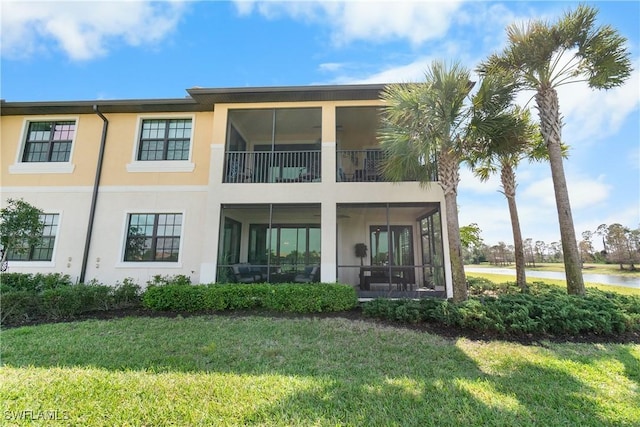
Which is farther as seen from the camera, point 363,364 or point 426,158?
point 426,158

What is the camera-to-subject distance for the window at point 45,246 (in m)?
9.42

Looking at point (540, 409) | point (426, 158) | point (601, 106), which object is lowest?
point (540, 409)

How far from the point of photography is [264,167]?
10.5 m

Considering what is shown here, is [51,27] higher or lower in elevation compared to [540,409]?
higher

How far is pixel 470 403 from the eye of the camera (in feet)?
10.8

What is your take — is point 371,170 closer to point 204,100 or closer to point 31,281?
point 204,100

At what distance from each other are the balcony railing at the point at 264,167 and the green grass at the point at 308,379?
5.57 meters

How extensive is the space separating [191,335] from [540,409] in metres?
5.85

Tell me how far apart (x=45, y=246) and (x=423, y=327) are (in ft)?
40.8

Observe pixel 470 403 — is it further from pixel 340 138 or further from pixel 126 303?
pixel 340 138

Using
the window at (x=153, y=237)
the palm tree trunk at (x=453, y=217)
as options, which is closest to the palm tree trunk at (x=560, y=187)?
the palm tree trunk at (x=453, y=217)

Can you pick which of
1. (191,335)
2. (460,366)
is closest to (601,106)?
(460,366)

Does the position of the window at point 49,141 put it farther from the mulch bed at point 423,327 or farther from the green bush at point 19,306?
the mulch bed at point 423,327

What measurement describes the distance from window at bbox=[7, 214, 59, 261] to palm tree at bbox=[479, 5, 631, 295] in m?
15.4
